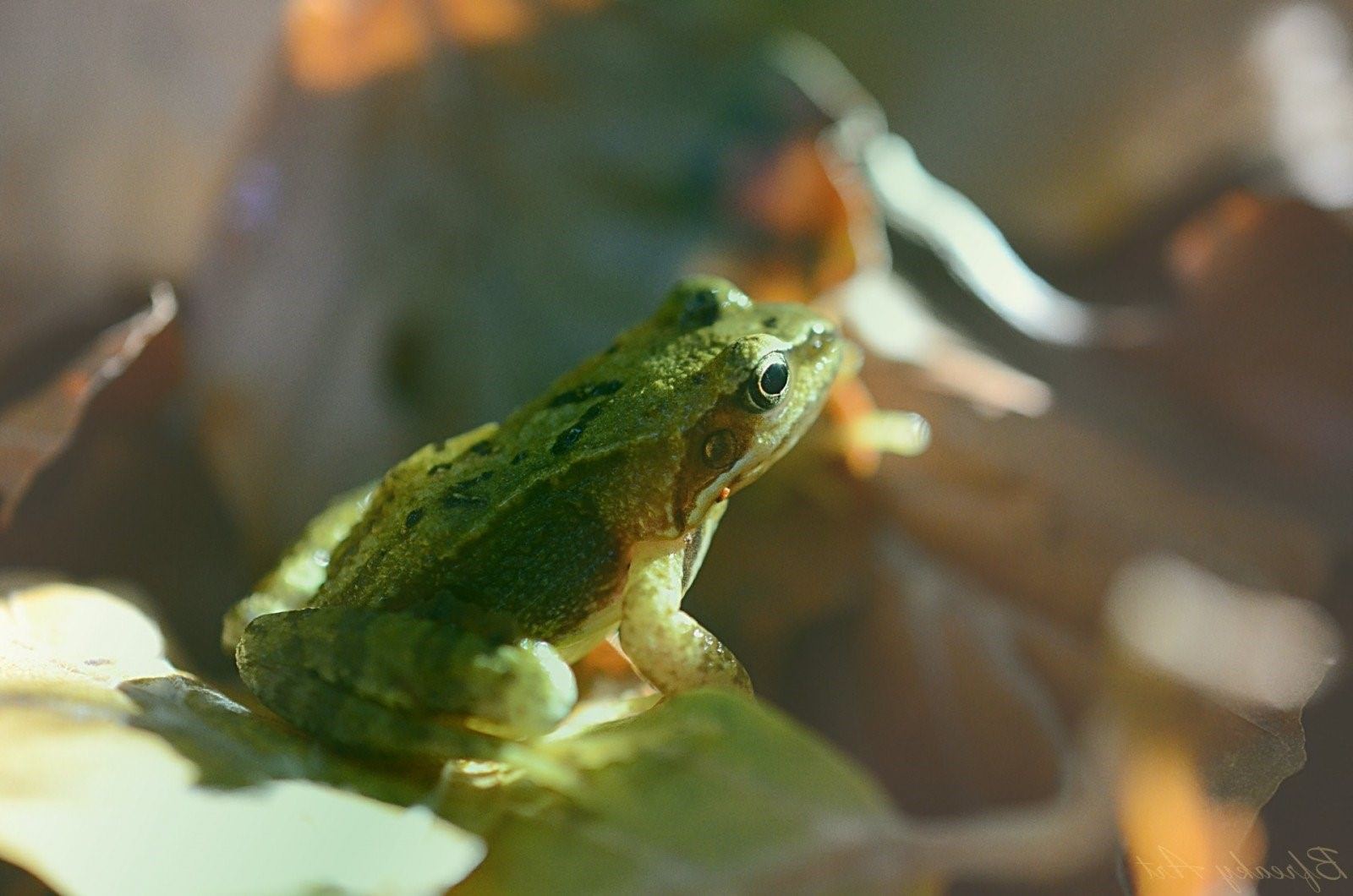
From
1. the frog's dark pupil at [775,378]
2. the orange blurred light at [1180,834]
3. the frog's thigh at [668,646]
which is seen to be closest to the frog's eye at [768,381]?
the frog's dark pupil at [775,378]

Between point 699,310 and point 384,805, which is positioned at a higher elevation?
point 699,310

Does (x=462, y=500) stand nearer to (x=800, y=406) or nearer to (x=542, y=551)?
(x=542, y=551)

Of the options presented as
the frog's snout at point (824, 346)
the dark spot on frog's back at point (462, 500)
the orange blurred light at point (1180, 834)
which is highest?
the dark spot on frog's back at point (462, 500)

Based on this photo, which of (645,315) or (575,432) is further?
(645,315)

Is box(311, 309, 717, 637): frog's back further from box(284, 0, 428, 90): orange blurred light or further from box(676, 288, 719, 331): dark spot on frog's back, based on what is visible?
box(284, 0, 428, 90): orange blurred light

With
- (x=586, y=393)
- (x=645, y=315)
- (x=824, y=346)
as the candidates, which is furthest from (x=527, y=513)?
(x=645, y=315)

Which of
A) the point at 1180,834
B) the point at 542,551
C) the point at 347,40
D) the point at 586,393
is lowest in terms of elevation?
the point at 1180,834

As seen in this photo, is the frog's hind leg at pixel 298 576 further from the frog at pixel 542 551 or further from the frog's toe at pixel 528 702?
the frog's toe at pixel 528 702
